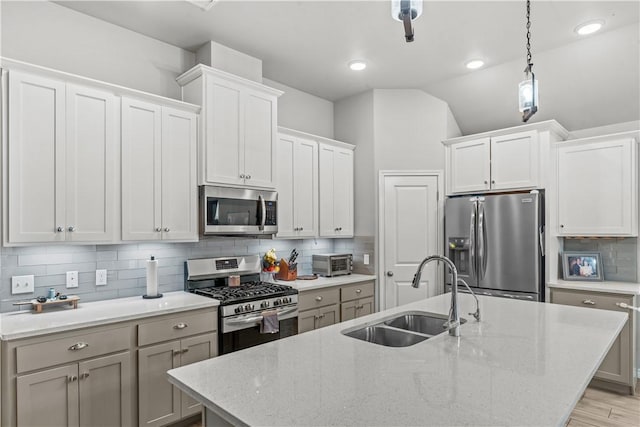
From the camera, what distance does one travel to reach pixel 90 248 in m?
2.81

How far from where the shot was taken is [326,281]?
156 inches

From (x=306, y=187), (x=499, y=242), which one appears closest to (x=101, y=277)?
(x=306, y=187)

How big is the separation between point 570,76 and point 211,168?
3.37 metres

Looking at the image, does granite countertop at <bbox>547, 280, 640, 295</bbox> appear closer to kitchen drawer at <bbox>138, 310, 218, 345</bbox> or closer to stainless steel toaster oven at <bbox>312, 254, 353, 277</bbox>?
stainless steel toaster oven at <bbox>312, 254, 353, 277</bbox>

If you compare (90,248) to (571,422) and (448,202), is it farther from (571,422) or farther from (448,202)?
(571,422)

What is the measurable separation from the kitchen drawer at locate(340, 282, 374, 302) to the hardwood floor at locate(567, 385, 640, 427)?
2011mm

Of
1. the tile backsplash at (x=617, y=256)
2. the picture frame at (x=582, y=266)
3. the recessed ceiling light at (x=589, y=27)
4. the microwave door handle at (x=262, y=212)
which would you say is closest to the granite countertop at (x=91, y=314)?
the microwave door handle at (x=262, y=212)

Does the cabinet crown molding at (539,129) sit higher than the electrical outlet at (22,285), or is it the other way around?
the cabinet crown molding at (539,129)

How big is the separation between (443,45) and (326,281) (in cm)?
242

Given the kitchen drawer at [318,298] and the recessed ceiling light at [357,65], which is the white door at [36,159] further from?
the recessed ceiling light at [357,65]

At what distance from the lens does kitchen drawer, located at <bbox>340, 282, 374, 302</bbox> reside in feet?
13.1

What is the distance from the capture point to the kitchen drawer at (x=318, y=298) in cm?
359

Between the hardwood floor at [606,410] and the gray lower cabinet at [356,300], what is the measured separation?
196cm

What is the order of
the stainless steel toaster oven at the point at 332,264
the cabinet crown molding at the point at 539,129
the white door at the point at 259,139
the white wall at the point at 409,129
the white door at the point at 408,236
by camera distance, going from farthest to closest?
1. the white wall at the point at 409,129
2. the white door at the point at 408,236
3. the stainless steel toaster oven at the point at 332,264
4. the cabinet crown molding at the point at 539,129
5. the white door at the point at 259,139
